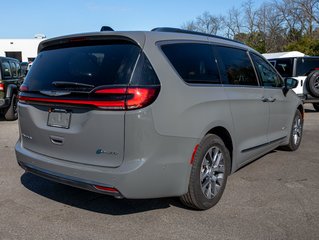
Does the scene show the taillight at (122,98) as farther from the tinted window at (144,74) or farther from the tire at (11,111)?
the tire at (11,111)

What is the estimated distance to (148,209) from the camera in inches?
153

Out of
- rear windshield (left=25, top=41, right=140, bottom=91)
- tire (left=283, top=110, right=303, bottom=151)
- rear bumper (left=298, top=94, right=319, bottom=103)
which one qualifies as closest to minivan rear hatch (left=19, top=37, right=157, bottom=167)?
rear windshield (left=25, top=41, right=140, bottom=91)

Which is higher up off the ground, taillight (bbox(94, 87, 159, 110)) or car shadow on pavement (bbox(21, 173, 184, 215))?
taillight (bbox(94, 87, 159, 110))

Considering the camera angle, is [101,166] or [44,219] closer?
[101,166]

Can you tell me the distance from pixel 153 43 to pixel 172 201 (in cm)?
176

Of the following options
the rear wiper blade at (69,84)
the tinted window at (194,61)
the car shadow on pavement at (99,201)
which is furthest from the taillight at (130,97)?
the car shadow on pavement at (99,201)

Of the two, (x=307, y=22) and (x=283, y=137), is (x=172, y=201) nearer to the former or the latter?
(x=283, y=137)

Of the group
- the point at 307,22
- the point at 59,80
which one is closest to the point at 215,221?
the point at 59,80

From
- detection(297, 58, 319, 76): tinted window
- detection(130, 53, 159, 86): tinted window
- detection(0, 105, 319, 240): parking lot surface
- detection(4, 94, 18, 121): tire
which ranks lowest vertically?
detection(0, 105, 319, 240): parking lot surface

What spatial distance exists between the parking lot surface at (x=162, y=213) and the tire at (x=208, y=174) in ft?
0.43

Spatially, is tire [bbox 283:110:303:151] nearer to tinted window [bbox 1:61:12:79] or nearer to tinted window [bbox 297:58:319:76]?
tinted window [bbox 297:58:319:76]

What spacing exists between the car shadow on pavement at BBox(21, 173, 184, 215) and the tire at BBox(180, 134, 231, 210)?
0.99 feet

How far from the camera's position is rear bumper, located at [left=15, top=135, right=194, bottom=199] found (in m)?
3.13

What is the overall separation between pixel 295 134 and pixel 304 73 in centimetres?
587
